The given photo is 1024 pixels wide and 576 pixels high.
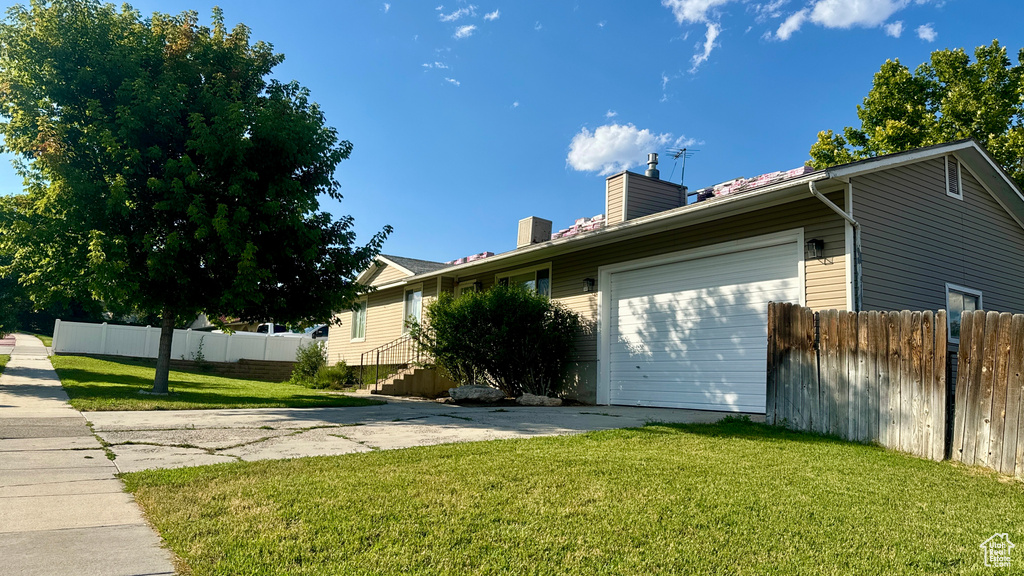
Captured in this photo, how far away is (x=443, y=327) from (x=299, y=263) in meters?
3.17

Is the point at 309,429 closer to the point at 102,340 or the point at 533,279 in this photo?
the point at 533,279

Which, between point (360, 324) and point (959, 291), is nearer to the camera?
point (959, 291)

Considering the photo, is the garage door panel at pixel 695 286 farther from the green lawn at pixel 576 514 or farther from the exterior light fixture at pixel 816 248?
the green lawn at pixel 576 514

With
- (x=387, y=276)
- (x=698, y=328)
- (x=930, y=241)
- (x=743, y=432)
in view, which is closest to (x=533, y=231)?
(x=698, y=328)

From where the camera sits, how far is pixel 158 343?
2141 centimetres

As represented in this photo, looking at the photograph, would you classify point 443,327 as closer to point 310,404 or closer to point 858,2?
point 310,404

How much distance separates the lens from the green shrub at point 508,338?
1215cm

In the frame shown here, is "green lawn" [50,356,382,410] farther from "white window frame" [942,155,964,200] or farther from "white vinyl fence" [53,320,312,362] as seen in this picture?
"white window frame" [942,155,964,200]

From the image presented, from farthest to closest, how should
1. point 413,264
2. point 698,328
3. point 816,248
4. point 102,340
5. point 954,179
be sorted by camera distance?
point 102,340
point 413,264
point 954,179
point 698,328
point 816,248

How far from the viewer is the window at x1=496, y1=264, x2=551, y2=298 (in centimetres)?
1391

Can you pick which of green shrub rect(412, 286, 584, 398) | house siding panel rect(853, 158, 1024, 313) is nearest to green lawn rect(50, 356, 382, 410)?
green shrub rect(412, 286, 584, 398)

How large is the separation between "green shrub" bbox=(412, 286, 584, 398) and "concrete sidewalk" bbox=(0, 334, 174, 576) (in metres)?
6.87

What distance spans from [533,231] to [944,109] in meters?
15.3

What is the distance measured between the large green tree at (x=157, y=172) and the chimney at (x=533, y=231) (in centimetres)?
525
